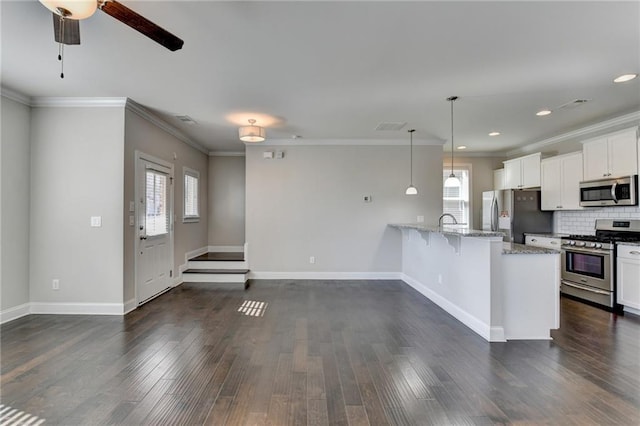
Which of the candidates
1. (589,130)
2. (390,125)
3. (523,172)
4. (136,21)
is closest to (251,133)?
(390,125)

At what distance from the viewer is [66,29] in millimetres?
1943

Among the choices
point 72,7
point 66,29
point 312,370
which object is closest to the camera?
point 72,7

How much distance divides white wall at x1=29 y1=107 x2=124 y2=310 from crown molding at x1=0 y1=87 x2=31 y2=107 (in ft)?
0.42

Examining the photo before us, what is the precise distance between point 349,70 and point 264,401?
117 inches

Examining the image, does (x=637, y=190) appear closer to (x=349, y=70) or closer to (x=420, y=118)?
(x=420, y=118)

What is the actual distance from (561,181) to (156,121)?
671cm

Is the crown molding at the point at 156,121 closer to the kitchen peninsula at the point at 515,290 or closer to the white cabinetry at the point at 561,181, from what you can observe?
the kitchen peninsula at the point at 515,290

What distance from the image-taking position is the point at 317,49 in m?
2.74

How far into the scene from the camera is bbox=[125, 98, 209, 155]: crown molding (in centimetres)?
414

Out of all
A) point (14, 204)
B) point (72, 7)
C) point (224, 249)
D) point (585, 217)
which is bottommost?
point (224, 249)

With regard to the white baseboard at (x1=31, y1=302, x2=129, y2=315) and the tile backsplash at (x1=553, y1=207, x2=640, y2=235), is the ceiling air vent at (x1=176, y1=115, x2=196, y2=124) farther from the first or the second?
the tile backsplash at (x1=553, y1=207, x2=640, y2=235)

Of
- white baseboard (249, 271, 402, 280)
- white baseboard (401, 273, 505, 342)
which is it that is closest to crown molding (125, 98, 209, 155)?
white baseboard (249, 271, 402, 280)

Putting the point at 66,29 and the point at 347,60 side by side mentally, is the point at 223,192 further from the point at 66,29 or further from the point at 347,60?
the point at 66,29

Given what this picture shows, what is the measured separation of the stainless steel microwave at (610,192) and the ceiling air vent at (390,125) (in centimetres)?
298
